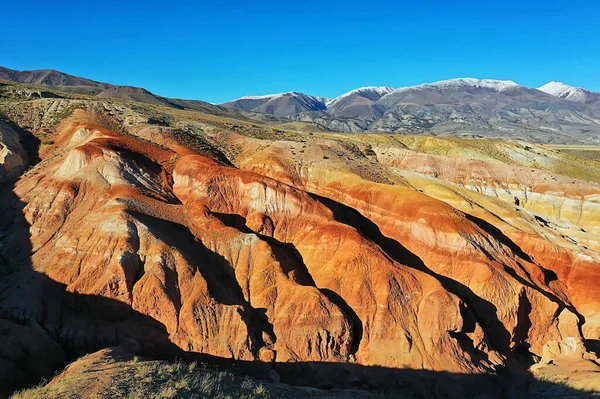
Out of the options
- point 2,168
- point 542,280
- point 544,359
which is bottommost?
point 544,359

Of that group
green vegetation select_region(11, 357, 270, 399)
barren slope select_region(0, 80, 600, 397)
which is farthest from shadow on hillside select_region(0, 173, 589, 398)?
green vegetation select_region(11, 357, 270, 399)

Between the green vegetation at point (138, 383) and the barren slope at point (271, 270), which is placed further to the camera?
the barren slope at point (271, 270)

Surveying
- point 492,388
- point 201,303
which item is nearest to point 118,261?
point 201,303

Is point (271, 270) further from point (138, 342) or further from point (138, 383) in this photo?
point (138, 383)

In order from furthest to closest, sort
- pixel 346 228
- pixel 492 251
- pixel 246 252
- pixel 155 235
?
pixel 492 251 < pixel 346 228 < pixel 246 252 < pixel 155 235

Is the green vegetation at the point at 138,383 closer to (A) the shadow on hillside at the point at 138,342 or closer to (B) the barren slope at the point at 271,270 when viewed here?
(B) the barren slope at the point at 271,270

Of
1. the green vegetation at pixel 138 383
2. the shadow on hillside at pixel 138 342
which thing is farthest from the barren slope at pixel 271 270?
the green vegetation at pixel 138 383

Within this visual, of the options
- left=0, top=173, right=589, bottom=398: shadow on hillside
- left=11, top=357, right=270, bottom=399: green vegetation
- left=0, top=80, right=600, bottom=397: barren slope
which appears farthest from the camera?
left=0, top=80, right=600, bottom=397: barren slope

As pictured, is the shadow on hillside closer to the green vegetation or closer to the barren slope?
the barren slope

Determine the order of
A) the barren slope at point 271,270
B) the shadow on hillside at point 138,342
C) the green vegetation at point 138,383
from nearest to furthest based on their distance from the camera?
1. the green vegetation at point 138,383
2. the shadow on hillside at point 138,342
3. the barren slope at point 271,270

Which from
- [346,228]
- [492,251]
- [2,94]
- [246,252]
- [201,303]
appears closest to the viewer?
[201,303]

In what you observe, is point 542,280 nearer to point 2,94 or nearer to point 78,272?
point 78,272
